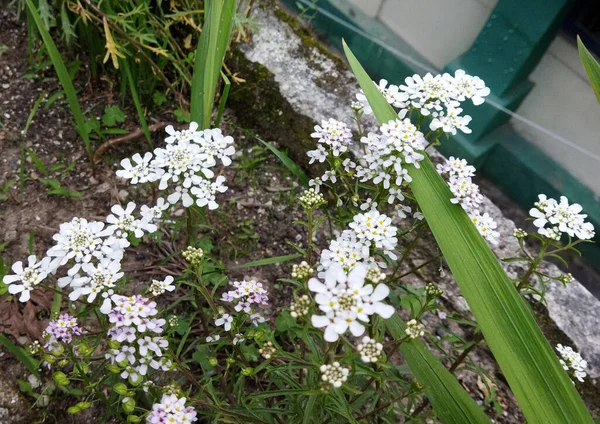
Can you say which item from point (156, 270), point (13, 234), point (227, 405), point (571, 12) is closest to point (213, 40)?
point (156, 270)

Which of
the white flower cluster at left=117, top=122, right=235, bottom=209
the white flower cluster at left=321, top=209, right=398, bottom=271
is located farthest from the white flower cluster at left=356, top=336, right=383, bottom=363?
the white flower cluster at left=117, top=122, right=235, bottom=209

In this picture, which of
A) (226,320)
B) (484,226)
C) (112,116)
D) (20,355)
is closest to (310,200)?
(226,320)

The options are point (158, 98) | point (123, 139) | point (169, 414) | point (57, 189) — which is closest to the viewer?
point (169, 414)

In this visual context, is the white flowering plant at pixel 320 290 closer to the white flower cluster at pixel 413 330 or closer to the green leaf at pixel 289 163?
the white flower cluster at pixel 413 330

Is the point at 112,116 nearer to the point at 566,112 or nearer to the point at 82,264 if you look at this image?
the point at 82,264

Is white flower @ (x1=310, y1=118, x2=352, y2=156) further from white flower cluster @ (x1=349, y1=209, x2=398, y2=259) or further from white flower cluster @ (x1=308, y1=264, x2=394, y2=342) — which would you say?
white flower cluster @ (x1=308, y1=264, x2=394, y2=342)
